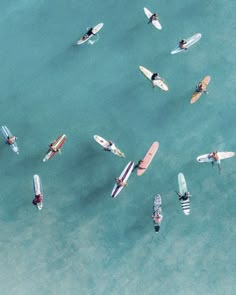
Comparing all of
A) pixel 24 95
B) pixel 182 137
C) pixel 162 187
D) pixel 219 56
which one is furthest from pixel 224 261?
pixel 24 95

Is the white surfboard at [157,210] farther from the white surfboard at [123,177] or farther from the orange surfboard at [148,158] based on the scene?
the white surfboard at [123,177]

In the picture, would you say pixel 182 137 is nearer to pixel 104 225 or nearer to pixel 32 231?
pixel 104 225

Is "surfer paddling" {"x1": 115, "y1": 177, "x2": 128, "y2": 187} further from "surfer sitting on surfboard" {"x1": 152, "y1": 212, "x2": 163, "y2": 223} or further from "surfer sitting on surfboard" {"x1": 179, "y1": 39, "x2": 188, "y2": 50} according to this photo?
"surfer sitting on surfboard" {"x1": 179, "y1": 39, "x2": 188, "y2": 50}

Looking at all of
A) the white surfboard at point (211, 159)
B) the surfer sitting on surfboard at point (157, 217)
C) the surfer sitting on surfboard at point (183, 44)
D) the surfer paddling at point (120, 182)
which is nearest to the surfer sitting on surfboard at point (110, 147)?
the surfer paddling at point (120, 182)

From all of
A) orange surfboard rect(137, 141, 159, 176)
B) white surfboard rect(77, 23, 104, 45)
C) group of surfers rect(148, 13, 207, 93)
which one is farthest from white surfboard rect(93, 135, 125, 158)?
white surfboard rect(77, 23, 104, 45)

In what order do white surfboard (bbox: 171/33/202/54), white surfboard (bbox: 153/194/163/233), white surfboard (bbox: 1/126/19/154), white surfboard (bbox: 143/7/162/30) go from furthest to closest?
white surfboard (bbox: 143/7/162/30) < white surfboard (bbox: 171/33/202/54) < white surfboard (bbox: 1/126/19/154) < white surfboard (bbox: 153/194/163/233)

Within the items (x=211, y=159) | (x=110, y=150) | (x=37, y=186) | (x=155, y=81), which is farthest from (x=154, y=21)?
(x=37, y=186)
